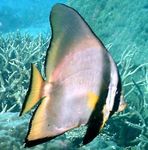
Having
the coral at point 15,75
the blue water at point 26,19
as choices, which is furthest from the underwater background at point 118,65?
the blue water at point 26,19

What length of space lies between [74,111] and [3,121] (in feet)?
8.11

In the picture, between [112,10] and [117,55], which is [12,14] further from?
[117,55]

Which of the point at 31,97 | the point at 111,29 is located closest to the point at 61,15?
the point at 31,97

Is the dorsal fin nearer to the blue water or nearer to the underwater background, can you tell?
the underwater background

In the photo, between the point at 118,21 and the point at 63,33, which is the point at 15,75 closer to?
the point at 63,33

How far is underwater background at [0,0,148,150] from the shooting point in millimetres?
3305

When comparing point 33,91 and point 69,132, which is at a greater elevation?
point 33,91

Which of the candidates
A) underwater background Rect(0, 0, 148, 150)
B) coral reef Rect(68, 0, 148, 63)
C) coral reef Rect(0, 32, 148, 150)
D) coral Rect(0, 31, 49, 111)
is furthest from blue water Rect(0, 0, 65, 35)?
coral reef Rect(0, 32, 148, 150)

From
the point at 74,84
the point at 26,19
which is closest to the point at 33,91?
the point at 74,84

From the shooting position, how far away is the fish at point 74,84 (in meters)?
0.97

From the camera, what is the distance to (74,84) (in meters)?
1.00

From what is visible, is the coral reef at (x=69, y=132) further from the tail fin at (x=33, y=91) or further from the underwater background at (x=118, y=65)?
the tail fin at (x=33, y=91)

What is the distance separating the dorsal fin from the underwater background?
195cm

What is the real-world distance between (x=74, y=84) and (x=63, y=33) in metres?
0.18
